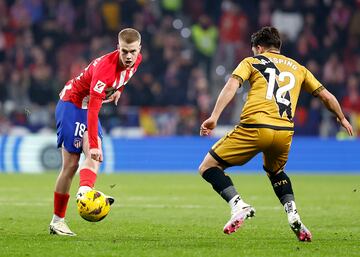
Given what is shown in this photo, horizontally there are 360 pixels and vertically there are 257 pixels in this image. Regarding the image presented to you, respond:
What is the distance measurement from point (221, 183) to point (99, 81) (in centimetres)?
148

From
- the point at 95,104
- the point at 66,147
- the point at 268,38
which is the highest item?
the point at 268,38

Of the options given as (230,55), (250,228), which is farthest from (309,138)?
(250,228)

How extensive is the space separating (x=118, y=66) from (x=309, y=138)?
12.7 metres

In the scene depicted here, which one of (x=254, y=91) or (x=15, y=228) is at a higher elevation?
(x=254, y=91)

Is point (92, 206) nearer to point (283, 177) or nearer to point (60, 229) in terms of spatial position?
point (60, 229)

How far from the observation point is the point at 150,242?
29.1ft

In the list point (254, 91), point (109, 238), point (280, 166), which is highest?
point (254, 91)

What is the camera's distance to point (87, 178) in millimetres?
9250

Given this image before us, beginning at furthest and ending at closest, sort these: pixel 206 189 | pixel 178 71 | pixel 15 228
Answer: pixel 178 71 → pixel 206 189 → pixel 15 228

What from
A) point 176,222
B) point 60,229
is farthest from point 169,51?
point 60,229

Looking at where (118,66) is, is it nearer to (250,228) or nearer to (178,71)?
(250,228)

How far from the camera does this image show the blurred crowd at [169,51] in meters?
21.8

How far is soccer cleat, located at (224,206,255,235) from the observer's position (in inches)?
333

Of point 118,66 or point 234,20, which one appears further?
point 234,20
